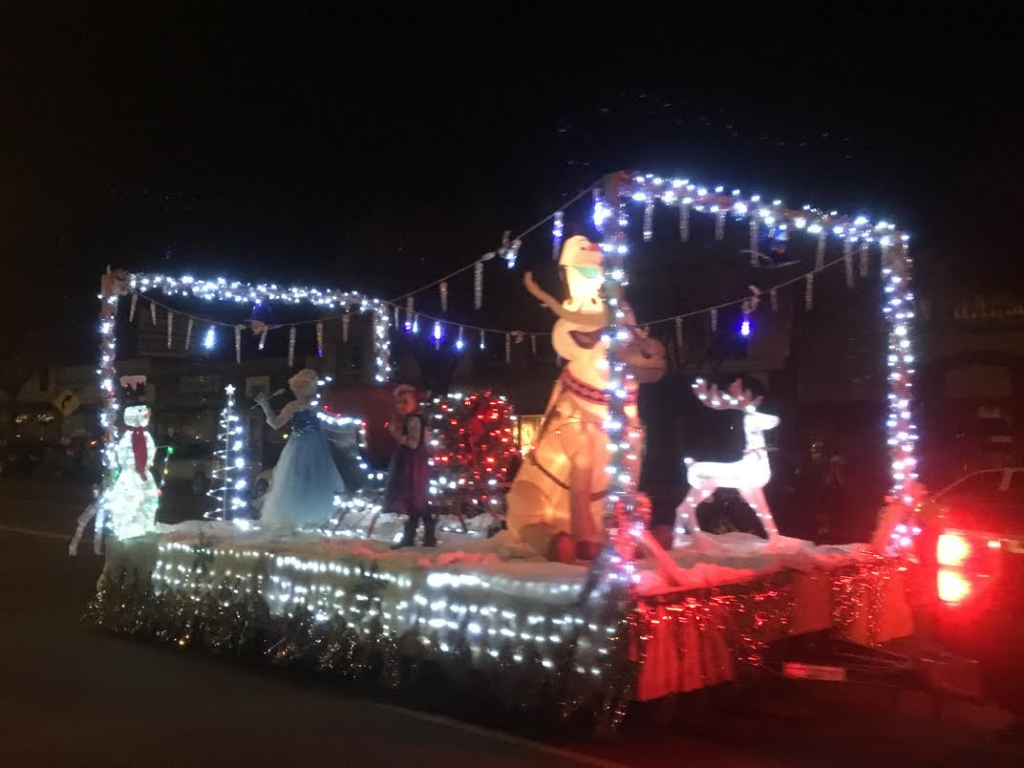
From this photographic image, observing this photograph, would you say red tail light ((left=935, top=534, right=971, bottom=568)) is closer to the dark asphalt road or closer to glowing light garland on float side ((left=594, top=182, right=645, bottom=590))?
the dark asphalt road

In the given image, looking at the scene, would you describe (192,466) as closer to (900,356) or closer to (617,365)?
(900,356)

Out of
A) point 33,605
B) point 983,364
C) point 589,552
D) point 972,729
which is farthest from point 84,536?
point 983,364

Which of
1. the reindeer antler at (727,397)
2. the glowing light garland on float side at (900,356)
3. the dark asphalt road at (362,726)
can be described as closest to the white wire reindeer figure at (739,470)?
the reindeer antler at (727,397)

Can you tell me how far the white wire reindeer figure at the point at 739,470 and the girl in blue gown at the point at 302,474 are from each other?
3.50 m

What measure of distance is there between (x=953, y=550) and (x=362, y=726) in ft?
12.3

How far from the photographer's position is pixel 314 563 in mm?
7305

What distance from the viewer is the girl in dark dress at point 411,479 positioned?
7.89 meters

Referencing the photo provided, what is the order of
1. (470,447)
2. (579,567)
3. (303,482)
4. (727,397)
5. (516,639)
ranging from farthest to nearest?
1. (470,447)
2. (303,482)
3. (727,397)
4. (579,567)
5. (516,639)

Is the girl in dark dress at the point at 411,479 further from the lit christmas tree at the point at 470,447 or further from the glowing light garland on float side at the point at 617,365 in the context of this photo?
the glowing light garland on float side at the point at 617,365

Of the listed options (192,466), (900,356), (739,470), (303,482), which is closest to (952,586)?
(739,470)

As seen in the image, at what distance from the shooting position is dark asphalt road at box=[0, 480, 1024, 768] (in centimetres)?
552

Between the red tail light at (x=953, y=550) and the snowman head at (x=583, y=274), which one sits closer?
the red tail light at (x=953, y=550)

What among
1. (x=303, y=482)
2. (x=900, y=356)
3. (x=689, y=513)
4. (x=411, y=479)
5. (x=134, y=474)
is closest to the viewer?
(x=411, y=479)

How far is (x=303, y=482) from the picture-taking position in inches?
371
